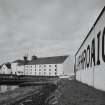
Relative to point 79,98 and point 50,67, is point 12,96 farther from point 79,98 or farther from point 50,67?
point 50,67

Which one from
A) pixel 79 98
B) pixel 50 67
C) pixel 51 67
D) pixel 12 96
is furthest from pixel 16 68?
pixel 79 98

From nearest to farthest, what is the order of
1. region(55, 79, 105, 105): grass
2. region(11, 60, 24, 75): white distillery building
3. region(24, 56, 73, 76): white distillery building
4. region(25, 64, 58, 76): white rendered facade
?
region(55, 79, 105, 105): grass, region(24, 56, 73, 76): white distillery building, region(25, 64, 58, 76): white rendered facade, region(11, 60, 24, 75): white distillery building

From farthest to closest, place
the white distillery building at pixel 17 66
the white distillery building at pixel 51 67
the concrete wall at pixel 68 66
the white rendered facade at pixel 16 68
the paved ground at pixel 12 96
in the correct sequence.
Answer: the white distillery building at pixel 17 66 → the white rendered facade at pixel 16 68 → the white distillery building at pixel 51 67 → the concrete wall at pixel 68 66 → the paved ground at pixel 12 96

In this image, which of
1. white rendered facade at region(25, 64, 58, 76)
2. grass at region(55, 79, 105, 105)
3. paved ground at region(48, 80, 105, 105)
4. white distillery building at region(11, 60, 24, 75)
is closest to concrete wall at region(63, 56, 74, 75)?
white rendered facade at region(25, 64, 58, 76)

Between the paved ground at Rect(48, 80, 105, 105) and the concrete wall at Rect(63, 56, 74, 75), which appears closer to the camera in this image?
the paved ground at Rect(48, 80, 105, 105)

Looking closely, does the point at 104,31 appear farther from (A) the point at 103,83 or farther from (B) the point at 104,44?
(A) the point at 103,83

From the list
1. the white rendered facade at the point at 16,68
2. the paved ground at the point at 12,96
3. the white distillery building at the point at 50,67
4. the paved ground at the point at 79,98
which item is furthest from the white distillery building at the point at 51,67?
the paved ground at the point at 79,98

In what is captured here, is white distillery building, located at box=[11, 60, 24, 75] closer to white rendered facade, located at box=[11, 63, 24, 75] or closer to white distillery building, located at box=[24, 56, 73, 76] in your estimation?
white rendered facade, located at box=[11, 63, 24, 75]

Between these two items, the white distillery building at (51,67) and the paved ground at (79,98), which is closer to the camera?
the paved ground at (79,98)

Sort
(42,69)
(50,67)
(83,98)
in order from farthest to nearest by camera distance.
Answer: (42,69) < (50,67) < (83,98)

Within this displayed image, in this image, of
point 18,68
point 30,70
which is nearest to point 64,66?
point 30,70

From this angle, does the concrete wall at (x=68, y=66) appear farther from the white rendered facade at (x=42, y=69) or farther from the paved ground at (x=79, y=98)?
the paved ground at (x=79, y=98)

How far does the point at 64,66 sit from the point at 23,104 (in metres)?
78.3

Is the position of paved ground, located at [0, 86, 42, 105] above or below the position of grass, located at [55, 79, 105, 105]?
below
